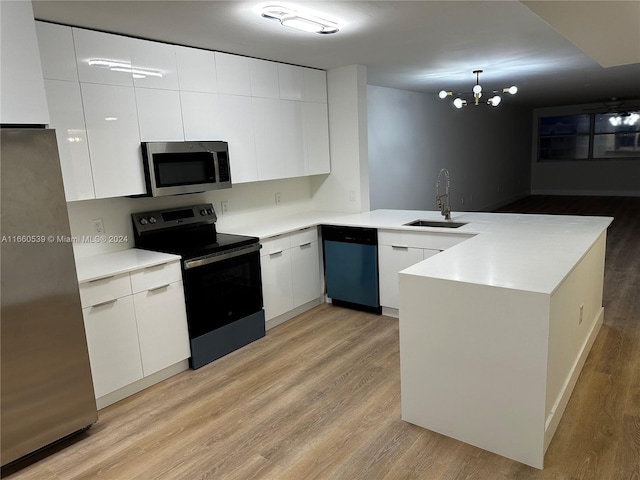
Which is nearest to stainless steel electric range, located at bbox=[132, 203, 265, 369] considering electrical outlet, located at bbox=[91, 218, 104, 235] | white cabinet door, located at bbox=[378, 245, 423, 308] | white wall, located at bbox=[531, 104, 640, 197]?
electrical outlet, located at bbox=[91, 218, 104, 235]

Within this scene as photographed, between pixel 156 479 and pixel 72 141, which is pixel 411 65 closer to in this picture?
pixel 72 141

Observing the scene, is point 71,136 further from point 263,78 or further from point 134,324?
point 263,78

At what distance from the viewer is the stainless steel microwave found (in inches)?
123

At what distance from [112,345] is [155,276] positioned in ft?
1.59

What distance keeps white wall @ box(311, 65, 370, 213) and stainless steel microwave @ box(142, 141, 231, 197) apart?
1455 mm

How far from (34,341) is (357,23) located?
266 cm

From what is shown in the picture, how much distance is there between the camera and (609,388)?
2.73 m

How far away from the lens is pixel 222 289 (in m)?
3.34

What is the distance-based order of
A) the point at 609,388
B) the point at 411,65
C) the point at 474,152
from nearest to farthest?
the point at 609,388
the point at 411,65
the point at 474,152

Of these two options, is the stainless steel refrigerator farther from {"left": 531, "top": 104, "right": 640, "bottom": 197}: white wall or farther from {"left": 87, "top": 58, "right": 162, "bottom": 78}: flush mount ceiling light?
{"left": 531, "top": 104, "right": 640, "bottom": 197}: white wall

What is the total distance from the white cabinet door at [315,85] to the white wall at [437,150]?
138 centimetres

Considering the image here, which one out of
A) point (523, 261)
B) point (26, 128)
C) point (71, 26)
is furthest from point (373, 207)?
point (26, 128)

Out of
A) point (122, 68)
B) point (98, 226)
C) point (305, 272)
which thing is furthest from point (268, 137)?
point (98, 226)

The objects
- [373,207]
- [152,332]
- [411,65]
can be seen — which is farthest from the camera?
[373,207]
